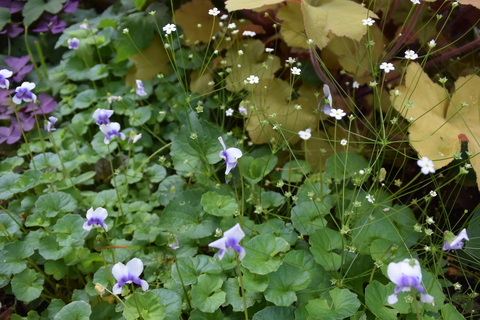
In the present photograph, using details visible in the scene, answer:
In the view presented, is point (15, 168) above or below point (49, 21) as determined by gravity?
below

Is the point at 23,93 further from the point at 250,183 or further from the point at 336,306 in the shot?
the point at 336,306

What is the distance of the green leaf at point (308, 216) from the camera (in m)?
1.18

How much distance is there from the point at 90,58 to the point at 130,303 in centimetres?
146

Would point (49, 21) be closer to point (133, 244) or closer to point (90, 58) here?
point (90, 58)

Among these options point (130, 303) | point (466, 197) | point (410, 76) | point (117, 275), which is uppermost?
point (410, 76)

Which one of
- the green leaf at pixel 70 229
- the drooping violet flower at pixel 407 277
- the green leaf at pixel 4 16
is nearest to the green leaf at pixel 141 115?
the green leaf at pixel 70 229

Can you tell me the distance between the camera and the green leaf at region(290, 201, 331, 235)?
118cm

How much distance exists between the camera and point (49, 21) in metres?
2.22

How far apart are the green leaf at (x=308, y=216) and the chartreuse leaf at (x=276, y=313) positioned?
0.25m

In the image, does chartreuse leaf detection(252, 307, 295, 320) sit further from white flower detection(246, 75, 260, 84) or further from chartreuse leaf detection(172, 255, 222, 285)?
white flower detection(246, 75, 260, 84)

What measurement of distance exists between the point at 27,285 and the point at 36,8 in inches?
64.1

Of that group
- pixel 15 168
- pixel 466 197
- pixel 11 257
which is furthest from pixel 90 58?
pixel 466 197

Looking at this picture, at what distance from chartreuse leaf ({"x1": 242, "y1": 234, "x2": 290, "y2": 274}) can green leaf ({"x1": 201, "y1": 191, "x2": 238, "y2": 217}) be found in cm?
14

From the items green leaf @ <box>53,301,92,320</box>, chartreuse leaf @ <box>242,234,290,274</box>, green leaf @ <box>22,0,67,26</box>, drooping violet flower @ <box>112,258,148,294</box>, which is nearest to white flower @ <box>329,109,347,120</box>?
chartreuse leaf @ <box>242,234,290,274</box>
